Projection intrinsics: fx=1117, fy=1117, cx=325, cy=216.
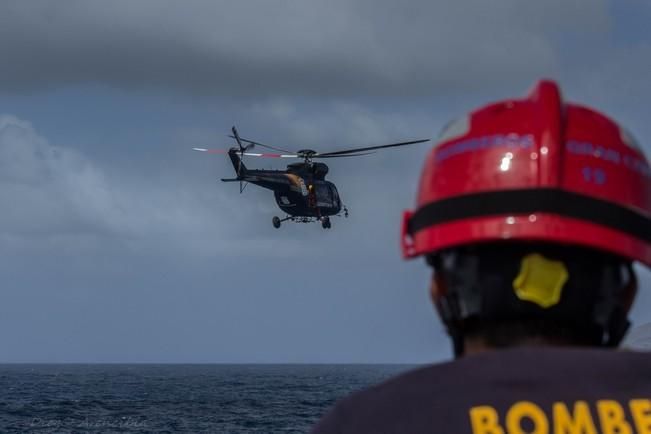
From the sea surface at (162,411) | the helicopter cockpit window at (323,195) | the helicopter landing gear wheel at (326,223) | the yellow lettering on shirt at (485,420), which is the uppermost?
the helicopter cockpit window at (323,195)

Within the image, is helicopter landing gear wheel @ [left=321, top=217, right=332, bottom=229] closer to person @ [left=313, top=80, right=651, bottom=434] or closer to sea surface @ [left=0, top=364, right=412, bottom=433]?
sea surface @ [left=0, top=364, right=412, bottom=433]

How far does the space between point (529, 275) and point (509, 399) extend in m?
0.34

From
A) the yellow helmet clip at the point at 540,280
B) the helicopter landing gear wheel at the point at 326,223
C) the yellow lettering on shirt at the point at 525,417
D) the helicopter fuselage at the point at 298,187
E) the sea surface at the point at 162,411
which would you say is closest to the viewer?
the yellow lettering on shirt at the point at 525,417

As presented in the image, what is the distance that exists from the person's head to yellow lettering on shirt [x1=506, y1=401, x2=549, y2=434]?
252 mm

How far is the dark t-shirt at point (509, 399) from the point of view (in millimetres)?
2629

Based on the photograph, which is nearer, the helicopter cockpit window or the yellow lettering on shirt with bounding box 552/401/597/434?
the yellow lettering on shirt with bounding box 552/401/597/434

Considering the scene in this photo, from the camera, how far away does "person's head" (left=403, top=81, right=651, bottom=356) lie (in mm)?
2820

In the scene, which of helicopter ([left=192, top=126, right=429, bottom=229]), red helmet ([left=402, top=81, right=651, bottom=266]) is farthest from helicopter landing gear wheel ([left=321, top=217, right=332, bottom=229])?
red helmet ([left=402, top=81, right=651, bottom=266])

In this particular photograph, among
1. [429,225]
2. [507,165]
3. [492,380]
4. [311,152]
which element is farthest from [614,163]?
[311,152]

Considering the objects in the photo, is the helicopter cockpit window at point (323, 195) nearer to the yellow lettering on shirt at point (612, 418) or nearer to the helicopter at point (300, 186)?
the helicopter at point (300, 186)

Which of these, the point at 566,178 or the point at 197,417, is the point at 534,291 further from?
the point at 197,417

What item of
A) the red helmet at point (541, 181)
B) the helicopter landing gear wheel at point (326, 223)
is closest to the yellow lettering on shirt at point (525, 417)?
the red helmet at point (541, 181)

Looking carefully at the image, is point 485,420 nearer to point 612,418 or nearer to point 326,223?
point 612,418

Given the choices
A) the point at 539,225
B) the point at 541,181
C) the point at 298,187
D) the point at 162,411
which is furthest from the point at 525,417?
the point at 162,411
